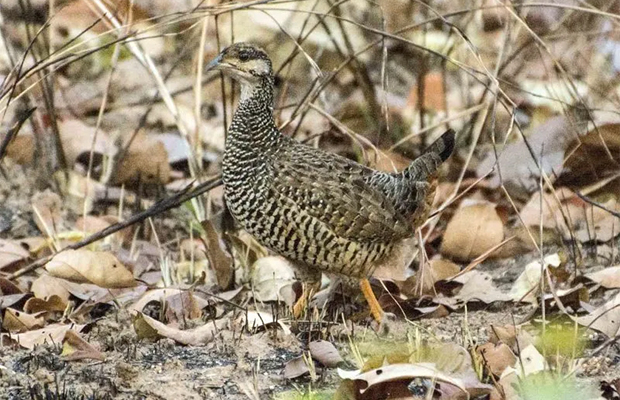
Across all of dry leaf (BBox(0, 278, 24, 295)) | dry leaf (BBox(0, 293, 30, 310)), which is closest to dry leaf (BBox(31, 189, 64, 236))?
dry leaf (BBox(0, 278, 24, 295))

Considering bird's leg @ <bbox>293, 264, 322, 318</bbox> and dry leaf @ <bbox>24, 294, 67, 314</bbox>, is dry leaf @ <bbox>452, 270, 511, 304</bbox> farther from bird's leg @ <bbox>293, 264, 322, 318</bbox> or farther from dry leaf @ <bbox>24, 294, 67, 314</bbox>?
dry leaf @ <bbox>24, 294, 67, 314</bbox>

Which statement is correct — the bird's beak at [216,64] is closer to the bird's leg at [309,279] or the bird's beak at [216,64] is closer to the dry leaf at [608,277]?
the bird's leg at [309,279]

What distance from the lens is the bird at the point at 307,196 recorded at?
5043 mm

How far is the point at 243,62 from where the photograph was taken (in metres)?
5.27

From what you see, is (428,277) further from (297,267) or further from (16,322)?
(16,322)

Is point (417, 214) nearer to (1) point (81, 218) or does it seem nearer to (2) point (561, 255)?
(2) point (561, 255)

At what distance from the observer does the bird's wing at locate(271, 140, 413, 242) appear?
5070 mm

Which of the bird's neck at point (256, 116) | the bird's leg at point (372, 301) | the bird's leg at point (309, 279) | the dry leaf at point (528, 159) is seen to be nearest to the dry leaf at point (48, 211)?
the bird's neck at point (256, 116)

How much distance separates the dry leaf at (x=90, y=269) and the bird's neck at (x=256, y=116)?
743 mm

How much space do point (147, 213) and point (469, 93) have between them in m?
3.11

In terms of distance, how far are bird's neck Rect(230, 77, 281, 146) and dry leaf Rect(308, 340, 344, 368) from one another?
1223 mm

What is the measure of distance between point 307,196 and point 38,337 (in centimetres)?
121

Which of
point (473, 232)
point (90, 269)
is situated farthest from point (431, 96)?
point (90, 269)

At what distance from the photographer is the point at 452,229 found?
6.09m
